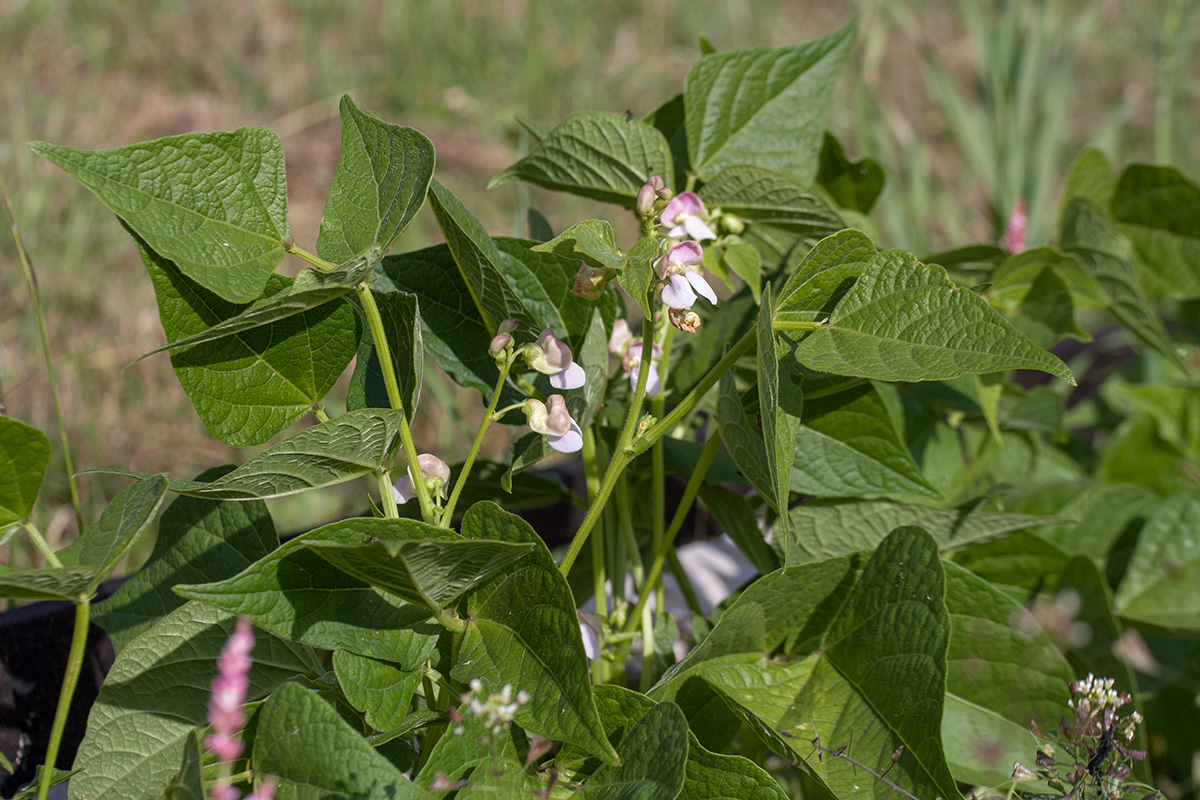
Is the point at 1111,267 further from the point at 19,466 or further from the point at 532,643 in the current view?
the point at 19,466

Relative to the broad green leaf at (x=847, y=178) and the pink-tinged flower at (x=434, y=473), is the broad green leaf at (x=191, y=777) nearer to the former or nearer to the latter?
the pink-tinged flower at (x=434, y=473)

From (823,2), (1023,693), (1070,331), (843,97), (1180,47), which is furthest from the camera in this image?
(823,2)

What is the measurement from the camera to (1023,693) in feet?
2.12

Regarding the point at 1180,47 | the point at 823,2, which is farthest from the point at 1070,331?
the point at 823,2

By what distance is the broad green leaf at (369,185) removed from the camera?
48 cm

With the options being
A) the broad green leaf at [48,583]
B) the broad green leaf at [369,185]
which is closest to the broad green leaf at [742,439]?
the broad green leaf at [369,185]

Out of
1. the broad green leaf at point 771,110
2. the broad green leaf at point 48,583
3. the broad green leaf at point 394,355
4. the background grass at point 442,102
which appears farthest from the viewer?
the background grass at point 442,102

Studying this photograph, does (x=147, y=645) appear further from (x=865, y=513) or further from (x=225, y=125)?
(x=225, y=125)

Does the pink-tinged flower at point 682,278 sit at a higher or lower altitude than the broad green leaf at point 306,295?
lower

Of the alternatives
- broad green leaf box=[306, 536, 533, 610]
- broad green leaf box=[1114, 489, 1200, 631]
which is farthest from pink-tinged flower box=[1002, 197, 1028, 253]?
broad green leaf box=[306, 536, 533, 610]

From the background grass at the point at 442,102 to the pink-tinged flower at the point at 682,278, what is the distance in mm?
748

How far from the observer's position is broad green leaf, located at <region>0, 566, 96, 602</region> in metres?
0.38

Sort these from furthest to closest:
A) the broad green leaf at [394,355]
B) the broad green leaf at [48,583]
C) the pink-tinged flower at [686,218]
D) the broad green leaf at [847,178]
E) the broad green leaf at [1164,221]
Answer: the broad green leaf at [1164,221] → the broad green leaf at [847,178] → the pink-tinged flower at [686,218] → the broad green leaf at [394,355] → the broad green leaf at [48,583]

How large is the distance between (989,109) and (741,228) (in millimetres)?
1539
